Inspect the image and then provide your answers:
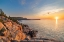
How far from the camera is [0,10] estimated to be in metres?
28.1

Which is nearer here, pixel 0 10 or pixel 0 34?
pixel 0 34

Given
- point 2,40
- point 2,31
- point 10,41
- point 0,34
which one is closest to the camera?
point 2,40

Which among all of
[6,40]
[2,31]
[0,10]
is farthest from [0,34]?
[0,10]

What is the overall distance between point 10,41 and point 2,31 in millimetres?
2261

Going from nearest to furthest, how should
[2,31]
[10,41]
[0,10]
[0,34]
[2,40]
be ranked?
[2,40] < [10,41] < [0,34] < [2,31] < [0,10]

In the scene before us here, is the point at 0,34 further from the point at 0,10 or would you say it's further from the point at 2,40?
the point at 0,10

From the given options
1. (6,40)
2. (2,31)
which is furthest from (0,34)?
(6,40)

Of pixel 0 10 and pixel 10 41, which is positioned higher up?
pixel 0 10

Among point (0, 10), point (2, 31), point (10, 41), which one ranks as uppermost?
point (0, 10)

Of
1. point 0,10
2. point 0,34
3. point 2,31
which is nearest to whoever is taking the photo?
point 0,34

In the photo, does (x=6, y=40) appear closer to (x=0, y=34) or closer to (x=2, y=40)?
(x=2, y=40)

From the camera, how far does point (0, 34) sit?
42.1ft

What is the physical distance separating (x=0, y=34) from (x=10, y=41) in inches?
63.9

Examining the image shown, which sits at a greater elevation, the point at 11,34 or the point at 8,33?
the point at 8,33
